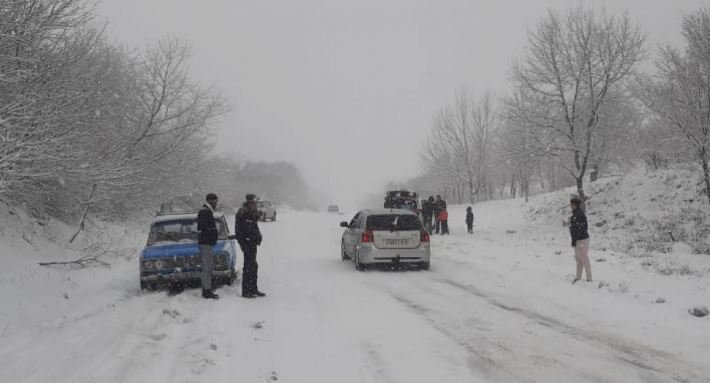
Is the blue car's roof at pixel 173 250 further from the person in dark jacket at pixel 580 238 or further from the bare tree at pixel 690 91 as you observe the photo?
the bare tree at pixel 690 91

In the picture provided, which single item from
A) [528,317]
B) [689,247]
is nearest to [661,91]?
[689,247]

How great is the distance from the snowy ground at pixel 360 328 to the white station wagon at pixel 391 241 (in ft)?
1.50

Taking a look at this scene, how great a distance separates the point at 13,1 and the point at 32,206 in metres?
8.59

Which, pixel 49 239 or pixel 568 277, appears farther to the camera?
pixel 49 239

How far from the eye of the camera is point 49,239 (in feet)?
49.0

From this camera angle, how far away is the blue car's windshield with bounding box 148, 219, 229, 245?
36.8ft

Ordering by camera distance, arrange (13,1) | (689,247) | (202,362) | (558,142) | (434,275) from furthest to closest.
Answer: (558,142) < (689,247) < (434,275) < (13,1) < (202,362)

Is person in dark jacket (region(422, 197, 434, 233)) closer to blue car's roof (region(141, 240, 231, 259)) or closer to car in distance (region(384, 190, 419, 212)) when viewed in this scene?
car in distance (region(384, 190, 419, 212))

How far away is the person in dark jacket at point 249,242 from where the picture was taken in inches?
380

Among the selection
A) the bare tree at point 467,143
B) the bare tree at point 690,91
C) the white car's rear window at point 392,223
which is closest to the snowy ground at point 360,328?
the white car's rear window at point 392,223

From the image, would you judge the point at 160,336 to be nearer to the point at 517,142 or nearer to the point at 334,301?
the point at 334,301

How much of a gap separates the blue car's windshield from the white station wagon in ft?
12.1

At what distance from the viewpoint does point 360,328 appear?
7180 millimetres

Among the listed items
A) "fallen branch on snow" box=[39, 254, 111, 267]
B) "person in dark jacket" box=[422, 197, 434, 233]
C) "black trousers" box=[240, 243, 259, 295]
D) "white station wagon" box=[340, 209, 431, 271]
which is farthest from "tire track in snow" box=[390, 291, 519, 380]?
"person in dark jacket" box=[422, 197, 434, 233]
